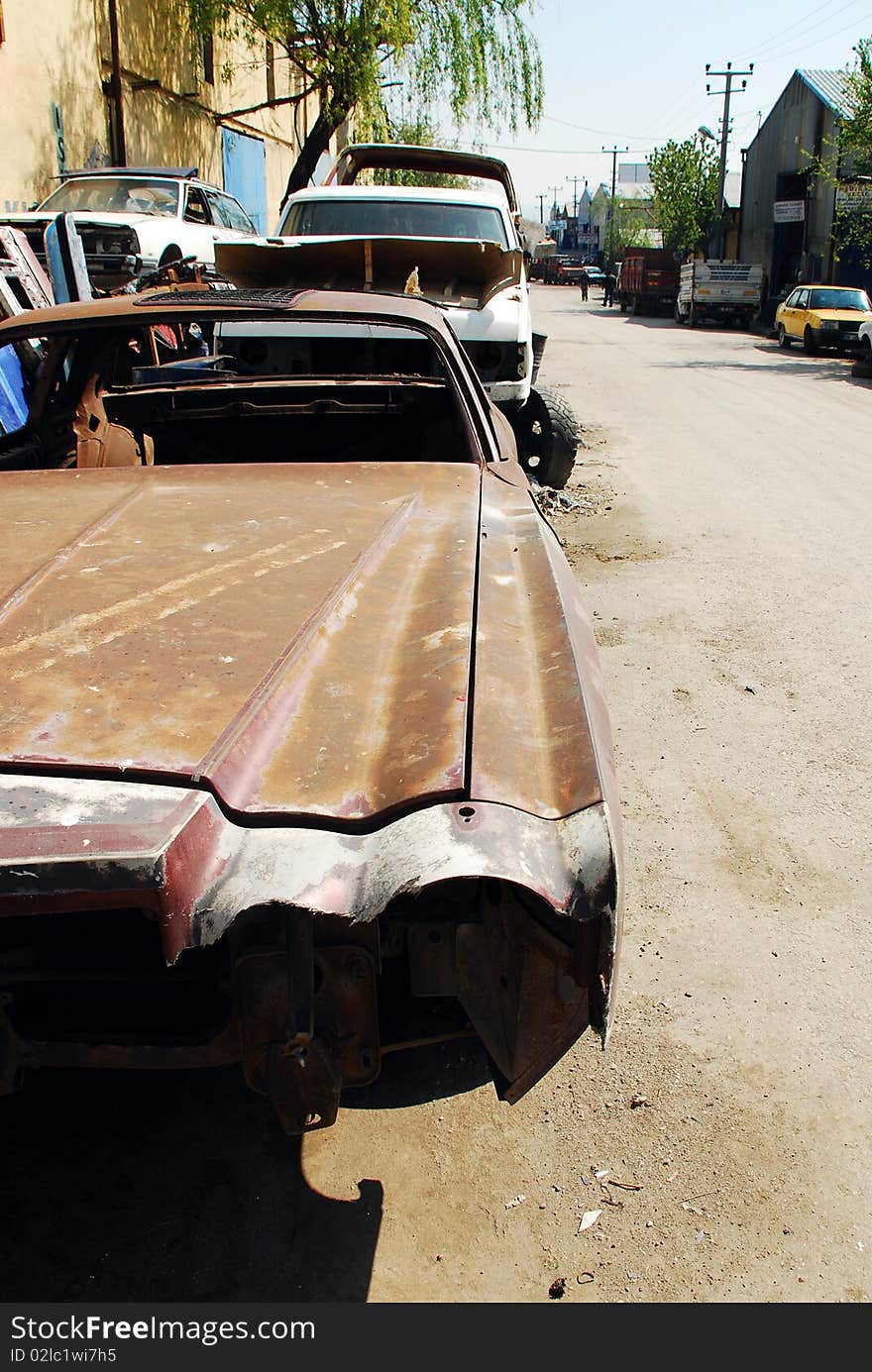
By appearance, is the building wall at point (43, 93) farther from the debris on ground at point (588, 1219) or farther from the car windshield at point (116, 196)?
the debris on ground at point (588, 1219)

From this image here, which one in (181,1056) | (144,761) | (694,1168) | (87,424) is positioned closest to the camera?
(144,761)

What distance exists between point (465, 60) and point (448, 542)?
21.6 metres

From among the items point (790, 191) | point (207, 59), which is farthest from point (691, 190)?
point (207, 59)

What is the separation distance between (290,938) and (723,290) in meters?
33.6

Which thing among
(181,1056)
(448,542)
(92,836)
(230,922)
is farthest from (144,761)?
(448,542)

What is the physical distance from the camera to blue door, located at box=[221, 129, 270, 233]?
2233 centimetres

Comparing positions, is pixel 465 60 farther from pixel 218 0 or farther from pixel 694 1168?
pixel 694 1168

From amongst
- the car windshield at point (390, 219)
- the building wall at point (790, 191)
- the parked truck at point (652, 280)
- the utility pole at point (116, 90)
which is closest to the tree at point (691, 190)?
the building wall at point (790, 191)

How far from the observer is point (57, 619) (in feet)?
7.33

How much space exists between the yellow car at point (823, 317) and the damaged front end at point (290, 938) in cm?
2247

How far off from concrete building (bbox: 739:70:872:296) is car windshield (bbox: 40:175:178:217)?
25729 mm

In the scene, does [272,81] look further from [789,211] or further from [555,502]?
[555,502]

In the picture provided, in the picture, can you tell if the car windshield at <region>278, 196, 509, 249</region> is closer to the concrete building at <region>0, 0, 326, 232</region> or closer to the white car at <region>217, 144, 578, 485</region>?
the white car at <region>217, 144, 578, 485</region>

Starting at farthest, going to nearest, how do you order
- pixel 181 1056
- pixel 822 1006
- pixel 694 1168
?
pixel 822 1006, pixel 694 1168, pixel 181 1056
